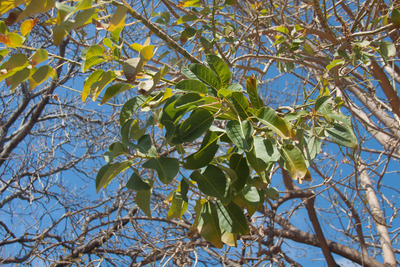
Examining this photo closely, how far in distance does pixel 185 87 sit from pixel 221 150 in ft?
10.2

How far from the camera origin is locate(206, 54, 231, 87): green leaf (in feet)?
2.91

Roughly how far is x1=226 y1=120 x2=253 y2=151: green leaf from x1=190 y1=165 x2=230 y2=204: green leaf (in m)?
0.10

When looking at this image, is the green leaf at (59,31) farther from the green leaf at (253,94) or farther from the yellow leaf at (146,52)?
the green leaf at (253,94)

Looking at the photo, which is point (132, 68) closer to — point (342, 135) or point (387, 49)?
point (342, 135)

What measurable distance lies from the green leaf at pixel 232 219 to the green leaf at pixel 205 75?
0.96 feet

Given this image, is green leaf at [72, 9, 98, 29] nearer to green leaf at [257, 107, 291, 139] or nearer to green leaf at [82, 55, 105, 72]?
green leaf at [82, 55, 105, 72]

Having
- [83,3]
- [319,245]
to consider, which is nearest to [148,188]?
[83,3]

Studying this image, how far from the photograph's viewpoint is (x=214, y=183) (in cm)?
82

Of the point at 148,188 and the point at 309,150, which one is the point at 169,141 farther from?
the point at 309,150

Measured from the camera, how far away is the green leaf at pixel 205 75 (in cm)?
88

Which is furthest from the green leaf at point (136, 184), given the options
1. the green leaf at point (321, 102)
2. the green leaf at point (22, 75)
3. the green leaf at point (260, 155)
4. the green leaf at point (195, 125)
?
the green leaf at point (321, 102)

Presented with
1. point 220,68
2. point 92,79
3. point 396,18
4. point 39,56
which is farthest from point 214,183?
point 396,18

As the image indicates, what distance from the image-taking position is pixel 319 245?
277cm

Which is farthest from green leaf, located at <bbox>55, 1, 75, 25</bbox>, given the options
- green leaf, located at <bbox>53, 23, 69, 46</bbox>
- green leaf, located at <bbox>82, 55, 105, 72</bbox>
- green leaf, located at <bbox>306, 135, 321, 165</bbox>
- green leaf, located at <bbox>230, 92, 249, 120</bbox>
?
green leaf, located at <bbox>306, 135, 321, 165</bbox>
